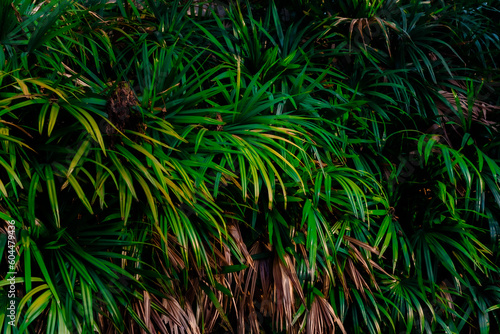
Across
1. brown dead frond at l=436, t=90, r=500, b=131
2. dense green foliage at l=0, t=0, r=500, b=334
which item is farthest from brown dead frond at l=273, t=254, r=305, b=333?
brown dead frond at l=436, t=90, r=500, b=131

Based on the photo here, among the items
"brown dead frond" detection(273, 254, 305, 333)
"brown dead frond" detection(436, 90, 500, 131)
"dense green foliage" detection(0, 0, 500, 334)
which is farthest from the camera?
"brown dead frond" detection(436, 90, 500, 131)

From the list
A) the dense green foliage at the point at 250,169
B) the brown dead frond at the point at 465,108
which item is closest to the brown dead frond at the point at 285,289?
the dense green foliage at the point at 250,169

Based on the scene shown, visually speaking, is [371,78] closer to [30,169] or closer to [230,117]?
[230,117]

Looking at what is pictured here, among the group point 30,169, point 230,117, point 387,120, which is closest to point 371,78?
point 387,120

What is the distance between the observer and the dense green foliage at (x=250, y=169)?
5.65ft

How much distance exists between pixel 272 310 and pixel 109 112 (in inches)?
38.8

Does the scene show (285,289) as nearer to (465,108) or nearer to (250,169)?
(250,169)

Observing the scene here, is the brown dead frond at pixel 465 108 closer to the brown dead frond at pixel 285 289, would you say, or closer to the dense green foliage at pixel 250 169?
the dense green foliage at pixel 250 169

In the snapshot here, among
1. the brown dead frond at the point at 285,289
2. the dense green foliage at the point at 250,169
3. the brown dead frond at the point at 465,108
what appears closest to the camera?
the dense green foliage at the point at 250,169

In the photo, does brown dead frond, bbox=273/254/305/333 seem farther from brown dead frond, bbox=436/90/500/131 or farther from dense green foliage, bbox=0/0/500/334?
brown dead frond, bbox=436/90/500/131

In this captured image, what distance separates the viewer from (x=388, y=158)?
8.68 feet

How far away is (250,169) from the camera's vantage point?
1.94 metres

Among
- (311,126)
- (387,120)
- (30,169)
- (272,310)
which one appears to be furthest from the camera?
(387,120)

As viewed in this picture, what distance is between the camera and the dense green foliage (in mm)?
1722
